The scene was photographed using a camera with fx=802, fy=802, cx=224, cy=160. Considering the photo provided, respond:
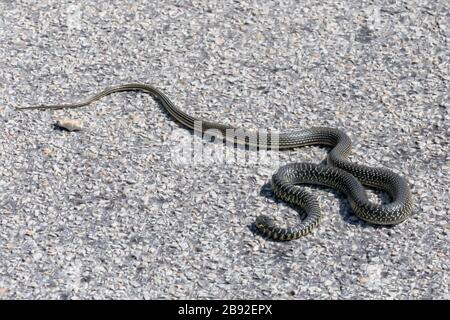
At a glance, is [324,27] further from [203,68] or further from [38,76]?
[38,76]

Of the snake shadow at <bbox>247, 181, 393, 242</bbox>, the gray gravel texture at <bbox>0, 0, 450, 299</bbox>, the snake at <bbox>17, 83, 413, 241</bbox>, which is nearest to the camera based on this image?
the gray gravel texture at <bbox>0, 0, 450, 299</bbox>

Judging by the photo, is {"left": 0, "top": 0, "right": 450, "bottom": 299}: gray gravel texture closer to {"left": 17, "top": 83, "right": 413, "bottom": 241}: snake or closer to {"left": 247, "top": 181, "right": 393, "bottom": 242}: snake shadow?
{"left": 247, "top": 181, "right": 393, "bottom": 242}: snake shadow

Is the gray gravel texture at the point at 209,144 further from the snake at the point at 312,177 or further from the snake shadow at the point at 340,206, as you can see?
the snake at the point at 312,177

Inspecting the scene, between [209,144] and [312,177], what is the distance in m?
1.64

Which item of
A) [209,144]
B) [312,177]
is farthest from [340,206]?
[209,144]

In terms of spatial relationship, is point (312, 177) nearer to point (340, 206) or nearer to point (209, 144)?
point (340, 206)

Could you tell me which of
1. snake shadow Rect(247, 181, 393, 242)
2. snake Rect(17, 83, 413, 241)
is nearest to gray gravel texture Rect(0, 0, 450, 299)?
snake shadow Rect(247, 181, 393, 242)

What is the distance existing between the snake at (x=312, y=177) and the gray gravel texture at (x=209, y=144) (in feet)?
0.44

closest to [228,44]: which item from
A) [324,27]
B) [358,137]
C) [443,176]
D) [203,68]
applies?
[203,68]

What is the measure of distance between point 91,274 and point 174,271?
0.90 m

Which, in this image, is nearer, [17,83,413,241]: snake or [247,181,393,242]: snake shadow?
[17,83,413,241]: snake

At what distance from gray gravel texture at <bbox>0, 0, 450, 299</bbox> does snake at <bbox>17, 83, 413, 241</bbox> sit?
14 centimetres

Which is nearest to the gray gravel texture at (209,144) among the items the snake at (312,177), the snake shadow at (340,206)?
the snake shadow at (340,206)

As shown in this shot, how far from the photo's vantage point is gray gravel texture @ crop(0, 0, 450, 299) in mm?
Result: 8766
